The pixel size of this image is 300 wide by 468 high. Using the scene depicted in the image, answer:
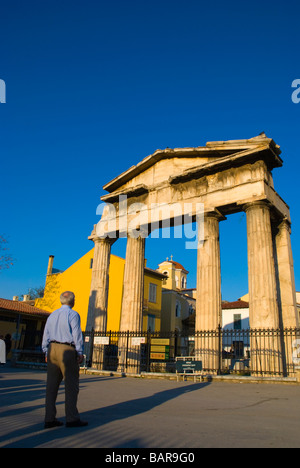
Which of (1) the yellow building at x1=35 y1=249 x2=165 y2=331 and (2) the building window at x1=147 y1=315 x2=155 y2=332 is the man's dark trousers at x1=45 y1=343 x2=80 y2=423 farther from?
(2) the building window at x1=147 y1=315 x2=155 y2=332

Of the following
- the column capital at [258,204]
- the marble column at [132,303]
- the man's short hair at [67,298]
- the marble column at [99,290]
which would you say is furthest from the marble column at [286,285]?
the man's short hair at [67,298]

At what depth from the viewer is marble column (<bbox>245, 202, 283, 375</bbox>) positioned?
44.8 feet

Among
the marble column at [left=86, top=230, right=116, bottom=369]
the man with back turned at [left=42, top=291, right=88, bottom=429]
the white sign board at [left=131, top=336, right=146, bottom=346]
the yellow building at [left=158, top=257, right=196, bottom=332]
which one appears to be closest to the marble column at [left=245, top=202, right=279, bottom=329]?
the white sign board at [left=131, top=336, right=146, bottom=346]

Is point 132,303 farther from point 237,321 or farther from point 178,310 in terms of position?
point 237,321

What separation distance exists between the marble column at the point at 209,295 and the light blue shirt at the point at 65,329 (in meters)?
10.6

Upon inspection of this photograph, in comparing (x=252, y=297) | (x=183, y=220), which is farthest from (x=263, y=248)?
(x=183, y=220)

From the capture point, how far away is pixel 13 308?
101 feet

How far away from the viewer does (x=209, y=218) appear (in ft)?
57.0

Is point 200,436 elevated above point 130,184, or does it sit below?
below

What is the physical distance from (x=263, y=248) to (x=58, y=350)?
478 inches

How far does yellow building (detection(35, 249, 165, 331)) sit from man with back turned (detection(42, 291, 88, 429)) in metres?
30.5

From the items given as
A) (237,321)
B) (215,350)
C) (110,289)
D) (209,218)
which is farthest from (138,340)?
(237,321)

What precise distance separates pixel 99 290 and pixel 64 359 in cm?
1656
